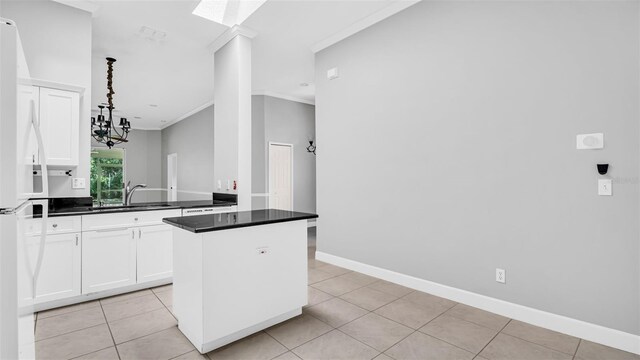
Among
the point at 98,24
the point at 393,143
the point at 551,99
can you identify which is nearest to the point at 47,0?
the point at 98,24

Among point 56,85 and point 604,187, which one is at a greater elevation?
point 56,85

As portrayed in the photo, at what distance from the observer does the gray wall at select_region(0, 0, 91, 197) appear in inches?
114

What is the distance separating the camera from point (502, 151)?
2.53 meters

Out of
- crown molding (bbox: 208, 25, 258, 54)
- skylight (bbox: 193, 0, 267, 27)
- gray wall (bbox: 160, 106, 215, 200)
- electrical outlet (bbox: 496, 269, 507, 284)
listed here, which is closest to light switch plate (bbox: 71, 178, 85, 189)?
skylight (bbox: 193, 0, 267, 27)

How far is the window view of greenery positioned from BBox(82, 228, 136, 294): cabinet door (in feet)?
28.0

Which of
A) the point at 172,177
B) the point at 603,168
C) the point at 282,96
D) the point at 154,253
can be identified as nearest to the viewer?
the point at 603,168

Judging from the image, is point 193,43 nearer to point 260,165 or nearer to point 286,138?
point 260,165

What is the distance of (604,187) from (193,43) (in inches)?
186

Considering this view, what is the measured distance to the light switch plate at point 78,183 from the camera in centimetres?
306

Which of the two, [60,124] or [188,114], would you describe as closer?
[60,124]

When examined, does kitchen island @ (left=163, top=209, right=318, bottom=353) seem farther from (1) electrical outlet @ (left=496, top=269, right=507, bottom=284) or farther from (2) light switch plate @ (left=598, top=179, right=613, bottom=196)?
(2) light switch plate @ (left=598, top=179, right=613, bottom=196)

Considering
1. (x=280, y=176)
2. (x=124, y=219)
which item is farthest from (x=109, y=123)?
(x=280, y=176)

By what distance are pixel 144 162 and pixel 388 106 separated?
10003 millimetres

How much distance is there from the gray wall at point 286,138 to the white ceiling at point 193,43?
320 millimetres
